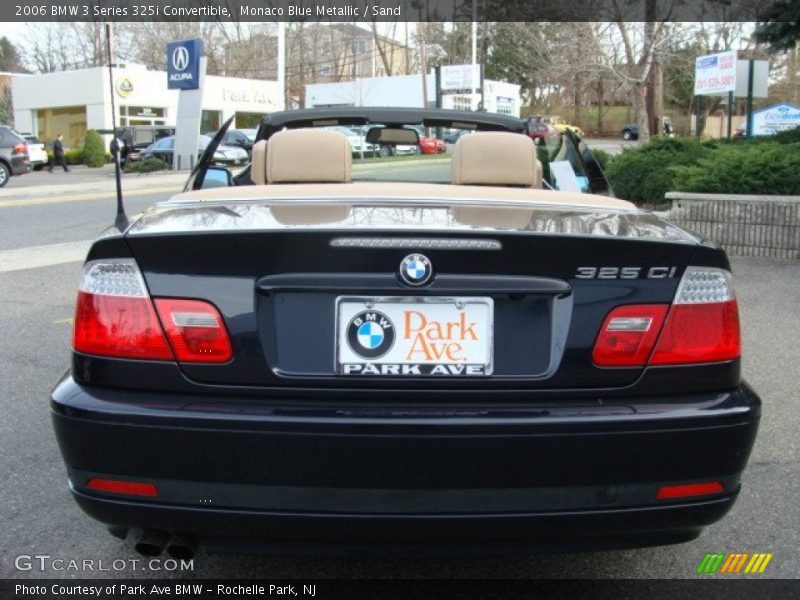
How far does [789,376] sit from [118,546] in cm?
408

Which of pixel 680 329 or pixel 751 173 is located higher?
pixel 751 173

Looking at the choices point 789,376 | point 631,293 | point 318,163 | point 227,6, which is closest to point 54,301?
point 318,163

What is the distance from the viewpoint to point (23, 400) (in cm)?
477

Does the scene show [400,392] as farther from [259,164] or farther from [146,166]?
[146,166]

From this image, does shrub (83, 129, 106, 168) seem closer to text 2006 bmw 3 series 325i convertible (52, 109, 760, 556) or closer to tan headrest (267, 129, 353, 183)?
tan headrest (267, 129, 353, 183)

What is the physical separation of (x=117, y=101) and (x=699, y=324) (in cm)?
4563

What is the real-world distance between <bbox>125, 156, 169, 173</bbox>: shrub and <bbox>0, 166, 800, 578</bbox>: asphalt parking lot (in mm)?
22040

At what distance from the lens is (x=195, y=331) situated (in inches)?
87.9

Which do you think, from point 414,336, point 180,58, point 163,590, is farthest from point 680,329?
point 180,58

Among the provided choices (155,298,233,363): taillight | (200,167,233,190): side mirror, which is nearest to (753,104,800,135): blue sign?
(200,167,233,190): side mirror

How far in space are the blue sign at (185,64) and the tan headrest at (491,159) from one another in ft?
79.8

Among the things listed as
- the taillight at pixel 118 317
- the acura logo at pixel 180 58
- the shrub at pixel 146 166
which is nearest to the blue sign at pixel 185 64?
the acura logo at pixel 180 58

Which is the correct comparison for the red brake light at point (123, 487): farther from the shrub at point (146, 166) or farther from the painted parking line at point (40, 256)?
the shrub at point (146, 166)

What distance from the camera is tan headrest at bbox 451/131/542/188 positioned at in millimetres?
3736
